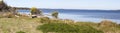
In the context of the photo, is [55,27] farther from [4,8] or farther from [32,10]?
[32,10]

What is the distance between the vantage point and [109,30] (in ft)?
82.4

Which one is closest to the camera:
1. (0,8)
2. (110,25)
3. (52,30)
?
(52,30)

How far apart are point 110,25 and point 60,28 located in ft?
18.0

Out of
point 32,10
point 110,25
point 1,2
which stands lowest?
point 32,10

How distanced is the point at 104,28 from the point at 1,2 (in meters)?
24.9

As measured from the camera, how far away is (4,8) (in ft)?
155

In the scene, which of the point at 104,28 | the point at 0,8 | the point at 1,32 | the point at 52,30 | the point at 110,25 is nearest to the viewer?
the point at 1,32

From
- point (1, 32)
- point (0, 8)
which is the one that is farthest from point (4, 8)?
point (1, 32)

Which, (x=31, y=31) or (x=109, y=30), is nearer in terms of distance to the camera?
(x=31, y=31)

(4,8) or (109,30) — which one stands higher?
(109,30)

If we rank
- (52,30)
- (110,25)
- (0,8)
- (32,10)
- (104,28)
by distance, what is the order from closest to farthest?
(52,30)
(104,28)
(110,25)
(0,8)
(32,10)

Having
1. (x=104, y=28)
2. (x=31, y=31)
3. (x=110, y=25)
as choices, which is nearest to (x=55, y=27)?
(x=31, y=31)

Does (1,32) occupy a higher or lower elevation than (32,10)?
higher

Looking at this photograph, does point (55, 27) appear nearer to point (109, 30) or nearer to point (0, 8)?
point (109, 30)
